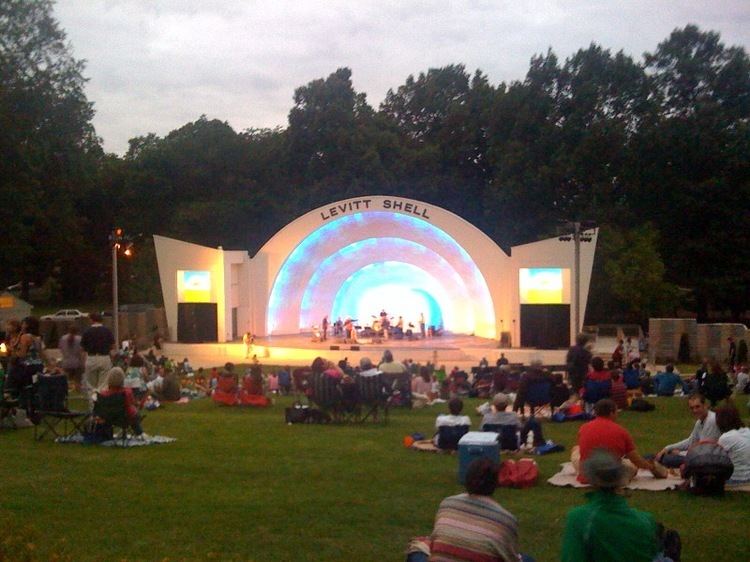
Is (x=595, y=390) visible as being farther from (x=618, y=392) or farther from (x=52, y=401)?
(x=52, y=401)

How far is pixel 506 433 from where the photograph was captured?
379 inches

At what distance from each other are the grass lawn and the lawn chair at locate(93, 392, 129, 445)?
350 millimetres

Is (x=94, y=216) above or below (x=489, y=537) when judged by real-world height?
above

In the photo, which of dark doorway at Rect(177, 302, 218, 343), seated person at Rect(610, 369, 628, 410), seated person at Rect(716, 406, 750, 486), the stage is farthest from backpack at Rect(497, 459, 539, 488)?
dark doorway at Rect(177, 302, 218, 343)

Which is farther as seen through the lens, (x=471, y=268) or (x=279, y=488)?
(x=471, y=268)

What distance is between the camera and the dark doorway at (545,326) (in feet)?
96.2

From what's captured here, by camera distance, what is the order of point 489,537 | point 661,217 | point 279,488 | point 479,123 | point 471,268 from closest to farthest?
1. point 489,537
2. point 279,488
3. point 471,268
4. point 661,217
5. point 479,123

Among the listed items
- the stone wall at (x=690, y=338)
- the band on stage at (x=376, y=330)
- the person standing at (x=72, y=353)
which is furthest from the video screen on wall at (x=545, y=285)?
the person standing at (x=72, y=353)

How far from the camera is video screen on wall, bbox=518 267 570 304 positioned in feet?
97.2

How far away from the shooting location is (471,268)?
107 feet

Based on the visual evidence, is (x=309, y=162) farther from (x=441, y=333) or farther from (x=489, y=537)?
(x=489, y=537)

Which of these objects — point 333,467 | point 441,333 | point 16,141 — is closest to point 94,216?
point 16,141

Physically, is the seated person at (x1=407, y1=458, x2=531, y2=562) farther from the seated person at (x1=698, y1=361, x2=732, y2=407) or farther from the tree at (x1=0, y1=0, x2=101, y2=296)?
the tree at (x1=0, y1=0, x2=101, y2=296)

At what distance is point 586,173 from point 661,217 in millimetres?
3874
